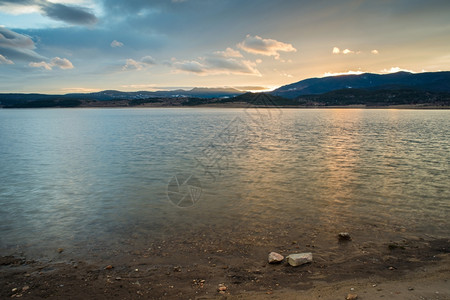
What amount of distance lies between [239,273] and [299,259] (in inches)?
81.2

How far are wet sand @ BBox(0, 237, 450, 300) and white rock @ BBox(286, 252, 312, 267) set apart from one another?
218 millimetres

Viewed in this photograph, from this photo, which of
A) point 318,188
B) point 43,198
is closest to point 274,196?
point 318,188

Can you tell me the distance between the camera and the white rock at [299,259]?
9883 millimetres

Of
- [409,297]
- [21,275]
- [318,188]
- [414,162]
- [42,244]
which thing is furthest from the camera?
[414,162]

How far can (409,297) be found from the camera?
792 centimetres

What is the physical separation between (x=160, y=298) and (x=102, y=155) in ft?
97.9

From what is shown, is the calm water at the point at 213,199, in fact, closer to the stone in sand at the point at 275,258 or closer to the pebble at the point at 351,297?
the stone in sand at the point at 275,258

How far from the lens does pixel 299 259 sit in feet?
32.6

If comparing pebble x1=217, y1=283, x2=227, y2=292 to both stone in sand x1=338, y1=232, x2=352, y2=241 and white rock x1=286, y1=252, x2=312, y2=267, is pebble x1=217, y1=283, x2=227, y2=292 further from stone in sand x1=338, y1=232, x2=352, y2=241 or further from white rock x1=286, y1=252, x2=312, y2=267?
stone in sand x1=338, y1=232, x2=352, y2=241

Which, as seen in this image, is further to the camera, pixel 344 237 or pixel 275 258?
pixel 344 237

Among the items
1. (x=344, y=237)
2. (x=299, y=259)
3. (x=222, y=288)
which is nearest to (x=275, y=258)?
(x=299, y=259)

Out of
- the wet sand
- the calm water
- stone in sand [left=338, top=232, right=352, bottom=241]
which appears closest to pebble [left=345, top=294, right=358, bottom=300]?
the wet sand

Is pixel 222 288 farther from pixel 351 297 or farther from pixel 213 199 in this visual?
pixel 213 199

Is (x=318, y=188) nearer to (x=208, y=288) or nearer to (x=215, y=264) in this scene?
(x=215, y=264)
